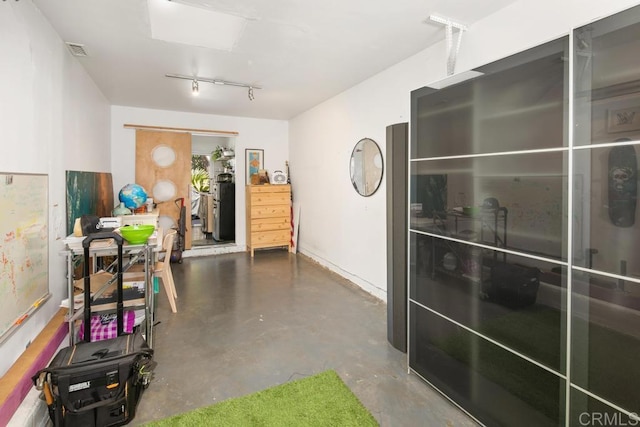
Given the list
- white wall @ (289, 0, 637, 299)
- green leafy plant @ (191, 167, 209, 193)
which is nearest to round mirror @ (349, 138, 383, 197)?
white wall @ (289, 0, 637, 299)

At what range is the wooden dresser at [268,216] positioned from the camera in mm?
5707

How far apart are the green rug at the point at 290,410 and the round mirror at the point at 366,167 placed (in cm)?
232

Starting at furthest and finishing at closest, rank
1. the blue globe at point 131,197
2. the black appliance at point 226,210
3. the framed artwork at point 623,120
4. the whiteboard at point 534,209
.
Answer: the black appliance at point 226,210 < the blue globe at point 131,197 < the whiteboard at point 534,209 < the framed artwork at point 623,120

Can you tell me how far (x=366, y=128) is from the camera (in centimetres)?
390

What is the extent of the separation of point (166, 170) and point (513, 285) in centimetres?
550

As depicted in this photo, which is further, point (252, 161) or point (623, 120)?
point (252, 161)

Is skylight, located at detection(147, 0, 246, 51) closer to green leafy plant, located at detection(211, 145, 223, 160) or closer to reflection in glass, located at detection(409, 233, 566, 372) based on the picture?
reflection in glass, located at detection(409, 233, 566, 372)

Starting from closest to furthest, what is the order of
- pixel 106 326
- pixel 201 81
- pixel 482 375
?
pixel 482 375, pixel 106 326, pixel 201 81

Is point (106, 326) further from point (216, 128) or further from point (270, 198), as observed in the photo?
point (216, 128)

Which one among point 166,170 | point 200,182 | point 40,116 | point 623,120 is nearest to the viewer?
point 623,120

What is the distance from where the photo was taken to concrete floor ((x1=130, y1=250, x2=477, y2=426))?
1982mm

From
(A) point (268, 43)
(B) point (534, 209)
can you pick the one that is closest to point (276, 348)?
(B) point (534, 209)

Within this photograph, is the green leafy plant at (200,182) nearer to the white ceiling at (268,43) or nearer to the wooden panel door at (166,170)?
the wooden panel door at (166,170)

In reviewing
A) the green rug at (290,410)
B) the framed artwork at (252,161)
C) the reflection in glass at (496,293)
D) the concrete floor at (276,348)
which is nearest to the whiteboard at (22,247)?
the concrete floor at (276,348)
